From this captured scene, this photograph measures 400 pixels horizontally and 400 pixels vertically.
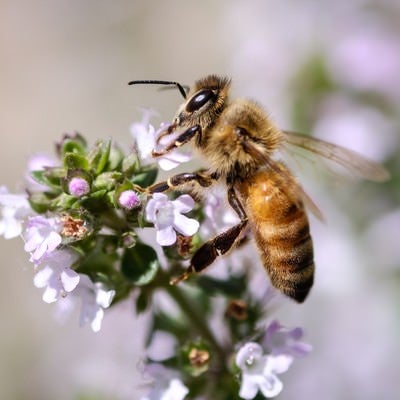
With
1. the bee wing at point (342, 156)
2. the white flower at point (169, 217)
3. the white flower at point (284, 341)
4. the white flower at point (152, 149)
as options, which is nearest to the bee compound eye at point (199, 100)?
the white flower at point (152, 149)

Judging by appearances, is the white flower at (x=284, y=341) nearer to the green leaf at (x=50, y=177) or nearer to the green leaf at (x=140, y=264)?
the green leaf at (x=140, y=264)

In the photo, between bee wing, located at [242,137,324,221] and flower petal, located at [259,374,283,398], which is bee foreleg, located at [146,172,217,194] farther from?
flower petal, located at [259,374,283,398]

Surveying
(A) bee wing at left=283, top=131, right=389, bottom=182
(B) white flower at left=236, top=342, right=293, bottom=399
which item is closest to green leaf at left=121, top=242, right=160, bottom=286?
(B) white flower at left=236, top=342, right=293, bottom=399

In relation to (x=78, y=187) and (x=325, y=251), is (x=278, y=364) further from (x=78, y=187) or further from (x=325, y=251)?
(x=325, y=251)

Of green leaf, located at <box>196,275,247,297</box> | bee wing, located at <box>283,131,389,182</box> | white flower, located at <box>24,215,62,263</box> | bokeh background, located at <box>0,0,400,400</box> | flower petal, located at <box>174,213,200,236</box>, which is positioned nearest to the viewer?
white flower, located at <box>24,215,62,263</box>

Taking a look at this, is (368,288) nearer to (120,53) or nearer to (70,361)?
(70,361)

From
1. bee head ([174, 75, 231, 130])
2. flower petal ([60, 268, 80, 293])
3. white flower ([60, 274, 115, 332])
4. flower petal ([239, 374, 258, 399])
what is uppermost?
bee head ([174, 75, 231, 130])
